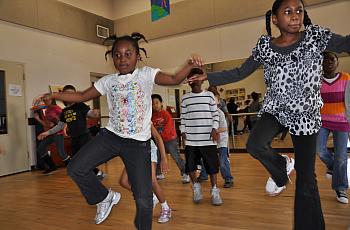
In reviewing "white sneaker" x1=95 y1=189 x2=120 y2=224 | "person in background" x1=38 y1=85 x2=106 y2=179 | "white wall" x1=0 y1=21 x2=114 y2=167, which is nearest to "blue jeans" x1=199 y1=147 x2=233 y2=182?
"white sneaker" x1=95 y1=189 x2=120 y2=224

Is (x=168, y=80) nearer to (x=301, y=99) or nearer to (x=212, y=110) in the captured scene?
(x=301, y=99)

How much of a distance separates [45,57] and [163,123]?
4.26m

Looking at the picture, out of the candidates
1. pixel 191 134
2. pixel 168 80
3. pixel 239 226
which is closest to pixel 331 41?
pixel 168 80

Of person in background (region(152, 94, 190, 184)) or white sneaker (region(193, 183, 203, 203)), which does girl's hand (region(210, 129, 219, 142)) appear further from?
person in background (region(152, 94, 190, 184))

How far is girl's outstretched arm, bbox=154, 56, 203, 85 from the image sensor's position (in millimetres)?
1937

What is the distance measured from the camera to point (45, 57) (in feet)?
23.6

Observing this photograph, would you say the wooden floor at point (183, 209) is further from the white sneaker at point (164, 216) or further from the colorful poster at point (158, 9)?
the colorful poster at point (158, 9)

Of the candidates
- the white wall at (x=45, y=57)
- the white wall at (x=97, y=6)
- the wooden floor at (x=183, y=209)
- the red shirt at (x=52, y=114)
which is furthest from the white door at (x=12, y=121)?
the white wall at (x=97, y=6)

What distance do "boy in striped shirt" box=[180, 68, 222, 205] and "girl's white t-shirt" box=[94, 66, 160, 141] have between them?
3.91ft

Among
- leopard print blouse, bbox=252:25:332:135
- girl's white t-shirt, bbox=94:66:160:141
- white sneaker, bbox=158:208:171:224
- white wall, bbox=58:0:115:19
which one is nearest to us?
leopard print blouse, bbox=252:25:332:135

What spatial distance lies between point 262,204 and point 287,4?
1.97 meters

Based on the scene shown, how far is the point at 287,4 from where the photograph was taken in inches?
72.7

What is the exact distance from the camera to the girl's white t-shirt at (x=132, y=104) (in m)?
2.08

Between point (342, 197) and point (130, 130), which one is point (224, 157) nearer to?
point (342, 197)
